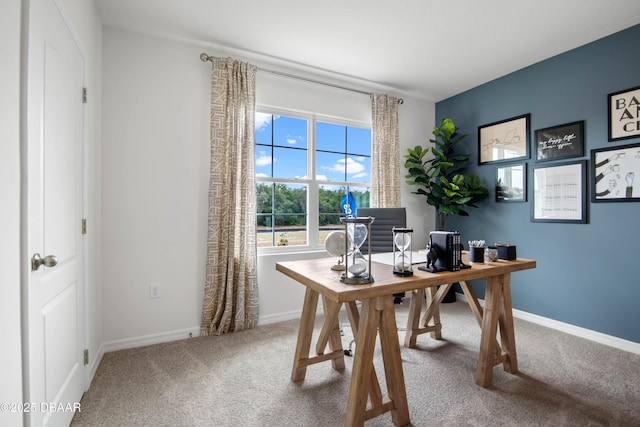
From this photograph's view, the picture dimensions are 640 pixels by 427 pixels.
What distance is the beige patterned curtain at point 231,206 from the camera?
263 centimetres

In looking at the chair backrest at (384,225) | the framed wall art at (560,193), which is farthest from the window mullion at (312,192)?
the framed wall art at (560,193)

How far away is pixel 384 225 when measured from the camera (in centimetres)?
298

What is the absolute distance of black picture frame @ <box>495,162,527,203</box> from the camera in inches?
122

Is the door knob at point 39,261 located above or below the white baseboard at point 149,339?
above

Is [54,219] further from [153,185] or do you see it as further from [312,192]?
[312,192]

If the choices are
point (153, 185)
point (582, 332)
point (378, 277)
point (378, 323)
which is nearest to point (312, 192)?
point (153, 185)

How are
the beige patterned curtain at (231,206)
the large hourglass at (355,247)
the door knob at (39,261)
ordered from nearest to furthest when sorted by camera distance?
the door knob at (39,261), the large hourglass at (355,247), the beige patterned curtain at (231,206)

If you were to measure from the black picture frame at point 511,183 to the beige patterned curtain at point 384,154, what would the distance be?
111cm

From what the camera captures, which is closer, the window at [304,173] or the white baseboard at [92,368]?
the white baseboard at [92,368]

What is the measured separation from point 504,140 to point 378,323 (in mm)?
2865

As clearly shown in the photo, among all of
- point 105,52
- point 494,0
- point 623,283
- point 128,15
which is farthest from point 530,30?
point 105,52

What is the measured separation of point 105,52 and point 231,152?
119cm

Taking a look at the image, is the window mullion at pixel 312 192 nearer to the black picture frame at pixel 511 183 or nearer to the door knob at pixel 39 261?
the black picture frame at pixel 511 183

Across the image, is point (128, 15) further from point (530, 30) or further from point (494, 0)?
point (530, 30)
